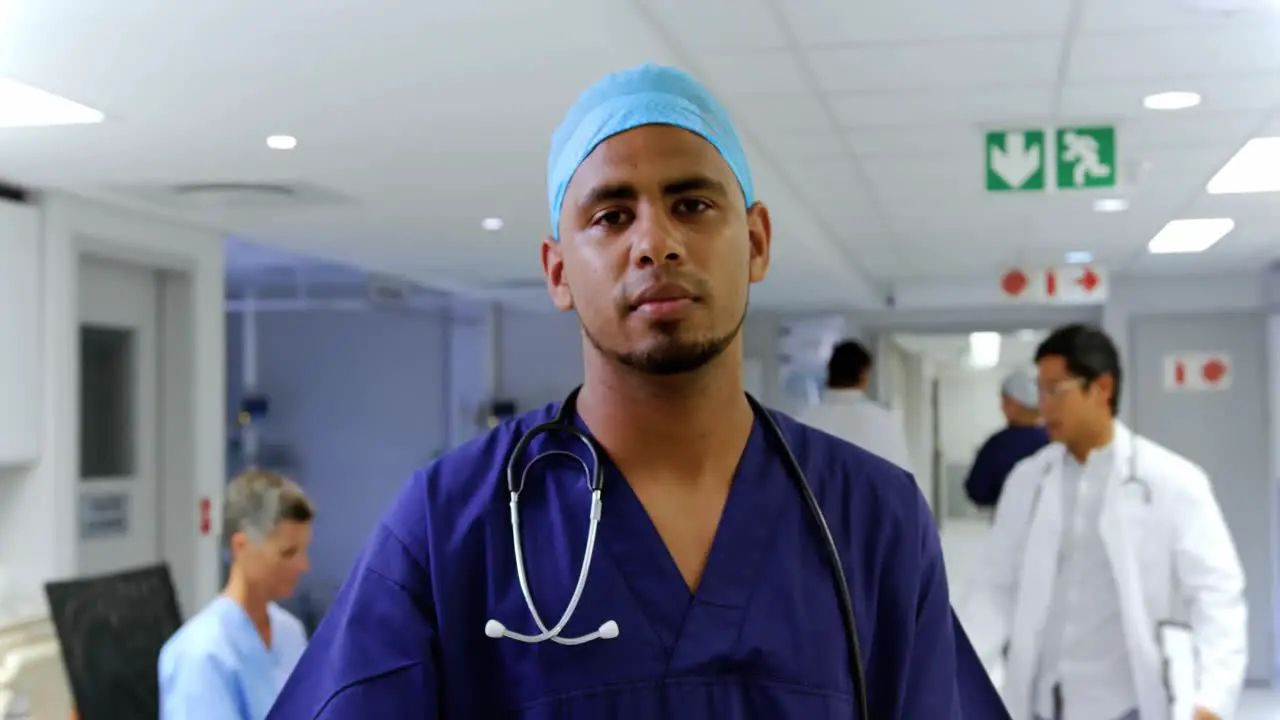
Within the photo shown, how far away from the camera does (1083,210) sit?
22.9ft

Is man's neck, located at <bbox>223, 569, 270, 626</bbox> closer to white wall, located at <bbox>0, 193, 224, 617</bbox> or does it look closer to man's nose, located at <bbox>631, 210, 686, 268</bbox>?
man's nose, located at <bbox>631, 210, 686, 268</bbox>

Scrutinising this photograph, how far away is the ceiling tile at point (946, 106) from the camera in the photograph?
461 cm

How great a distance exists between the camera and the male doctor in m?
3.08

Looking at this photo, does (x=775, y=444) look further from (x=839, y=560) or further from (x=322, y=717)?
(x=322, y=717)

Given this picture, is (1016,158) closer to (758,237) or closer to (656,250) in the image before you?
(758,237)

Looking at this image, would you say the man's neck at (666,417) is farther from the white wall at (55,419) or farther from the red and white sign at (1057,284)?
the red and white sign at (1057,284)

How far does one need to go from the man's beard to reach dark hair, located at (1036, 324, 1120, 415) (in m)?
2.29

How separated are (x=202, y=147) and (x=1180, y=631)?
3097 millimetres

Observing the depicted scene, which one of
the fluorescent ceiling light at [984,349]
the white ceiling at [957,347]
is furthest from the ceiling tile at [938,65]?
the fluorescent ceiling light at [984,349]

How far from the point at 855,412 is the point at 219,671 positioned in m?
3.01

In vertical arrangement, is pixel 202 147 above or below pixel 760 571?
above

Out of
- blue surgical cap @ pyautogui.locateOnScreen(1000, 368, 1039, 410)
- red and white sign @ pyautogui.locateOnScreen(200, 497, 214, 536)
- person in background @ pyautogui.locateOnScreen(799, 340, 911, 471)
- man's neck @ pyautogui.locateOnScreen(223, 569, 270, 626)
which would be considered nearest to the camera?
man's neck @ pyautogui.locateOnScreen(223, 569, 270, 626)

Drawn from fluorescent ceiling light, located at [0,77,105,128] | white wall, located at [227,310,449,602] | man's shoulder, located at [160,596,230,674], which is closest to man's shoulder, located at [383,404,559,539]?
man's shoulder, located at [160,596,230,674]

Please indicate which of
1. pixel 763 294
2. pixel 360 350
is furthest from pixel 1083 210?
pixel 360 350
